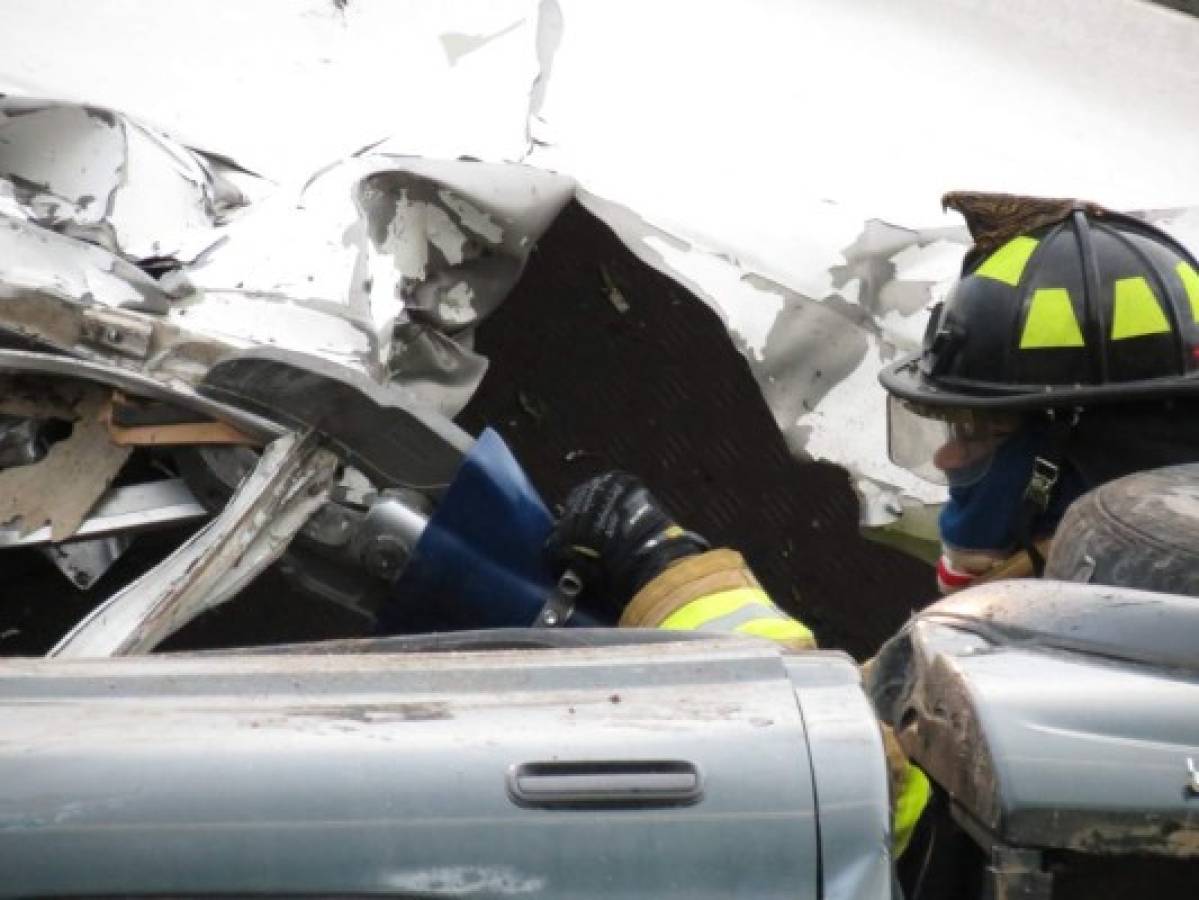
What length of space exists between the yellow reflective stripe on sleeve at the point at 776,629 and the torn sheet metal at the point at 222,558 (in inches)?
26.7

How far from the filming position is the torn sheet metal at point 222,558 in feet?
8.23

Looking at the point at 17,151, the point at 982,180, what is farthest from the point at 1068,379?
the point at 17,151

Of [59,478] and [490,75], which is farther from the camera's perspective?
[490,75]

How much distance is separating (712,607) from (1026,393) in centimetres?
69

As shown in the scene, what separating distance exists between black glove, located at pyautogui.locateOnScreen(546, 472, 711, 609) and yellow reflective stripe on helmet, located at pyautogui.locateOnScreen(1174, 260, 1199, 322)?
2.89 ft

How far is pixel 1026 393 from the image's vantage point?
3029mm

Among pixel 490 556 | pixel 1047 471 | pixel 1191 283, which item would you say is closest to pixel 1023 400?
pixel 1047 471

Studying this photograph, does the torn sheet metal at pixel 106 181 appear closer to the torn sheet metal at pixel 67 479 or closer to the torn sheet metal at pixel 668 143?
the torn sheet metal at pixel 668 143

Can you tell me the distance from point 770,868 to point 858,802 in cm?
10

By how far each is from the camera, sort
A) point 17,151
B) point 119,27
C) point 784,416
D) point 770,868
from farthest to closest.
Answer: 1. point 119,27
2. point 784,416
3. point 17,151
4. point 770,868

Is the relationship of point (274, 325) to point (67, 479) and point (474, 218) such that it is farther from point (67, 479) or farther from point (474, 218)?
point (474, 218)

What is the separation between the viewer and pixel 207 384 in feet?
9.15

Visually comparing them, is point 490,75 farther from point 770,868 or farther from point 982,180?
point 770,868

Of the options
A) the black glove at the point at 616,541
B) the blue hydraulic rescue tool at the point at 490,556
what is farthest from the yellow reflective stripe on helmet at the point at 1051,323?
the blue hydraulic rescue tool at the point at 490,556
